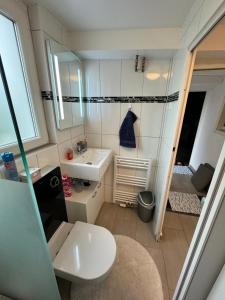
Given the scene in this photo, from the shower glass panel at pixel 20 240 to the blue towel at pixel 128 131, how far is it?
1328mm

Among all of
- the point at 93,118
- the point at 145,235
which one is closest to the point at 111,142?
the point at 93,118

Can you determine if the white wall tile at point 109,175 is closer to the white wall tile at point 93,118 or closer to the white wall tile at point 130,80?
the white wall tile at point 93,118

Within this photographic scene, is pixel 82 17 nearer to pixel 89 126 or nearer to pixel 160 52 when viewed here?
pixel 160 52

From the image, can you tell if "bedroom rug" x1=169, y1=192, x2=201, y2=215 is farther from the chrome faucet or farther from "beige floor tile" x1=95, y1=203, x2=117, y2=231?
the chrome faucet

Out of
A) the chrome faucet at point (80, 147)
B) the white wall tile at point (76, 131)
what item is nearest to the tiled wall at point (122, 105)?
the white wall tile at point (76, 131)

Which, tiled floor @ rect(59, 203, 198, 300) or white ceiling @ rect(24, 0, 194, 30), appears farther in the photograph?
tiled floor @ rect(59, 203, 198, 300)

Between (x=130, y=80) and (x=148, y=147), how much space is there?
907 millimetres

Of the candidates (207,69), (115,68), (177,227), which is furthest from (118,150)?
(207,69)

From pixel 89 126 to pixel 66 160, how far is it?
2.18 ft

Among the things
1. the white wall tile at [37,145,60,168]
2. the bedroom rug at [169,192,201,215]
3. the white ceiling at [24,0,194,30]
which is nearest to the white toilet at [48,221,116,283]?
the white wall tile at [37,145,60,168]

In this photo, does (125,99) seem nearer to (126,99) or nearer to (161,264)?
(126,99)

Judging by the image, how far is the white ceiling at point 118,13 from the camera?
3.33ft

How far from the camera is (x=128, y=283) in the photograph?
4.17 feet

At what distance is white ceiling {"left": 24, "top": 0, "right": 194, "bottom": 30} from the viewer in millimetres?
1015
